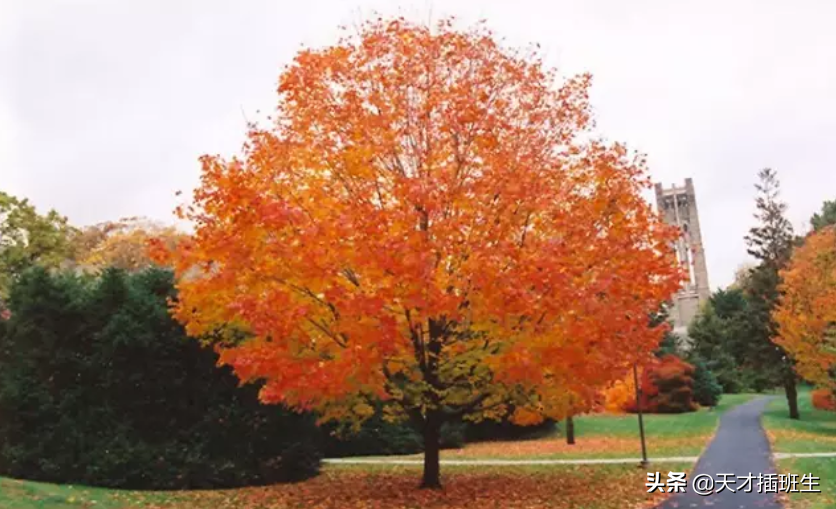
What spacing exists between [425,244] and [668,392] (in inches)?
1500

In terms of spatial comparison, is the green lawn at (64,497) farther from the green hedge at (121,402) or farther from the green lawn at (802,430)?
the green lawn at (802,430)

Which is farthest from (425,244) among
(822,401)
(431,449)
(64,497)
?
(822,401)

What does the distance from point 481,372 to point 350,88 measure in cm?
587

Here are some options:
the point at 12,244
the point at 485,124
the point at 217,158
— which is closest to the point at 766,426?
the point at 485,124

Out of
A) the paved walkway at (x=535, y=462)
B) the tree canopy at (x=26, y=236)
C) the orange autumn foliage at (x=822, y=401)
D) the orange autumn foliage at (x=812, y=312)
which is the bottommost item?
the paved walkway at (x=535, y=462)

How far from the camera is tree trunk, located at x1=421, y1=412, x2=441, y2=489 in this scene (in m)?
15.0

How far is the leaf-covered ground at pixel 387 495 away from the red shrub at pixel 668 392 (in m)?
28.7

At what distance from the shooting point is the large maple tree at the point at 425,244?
11.6 m

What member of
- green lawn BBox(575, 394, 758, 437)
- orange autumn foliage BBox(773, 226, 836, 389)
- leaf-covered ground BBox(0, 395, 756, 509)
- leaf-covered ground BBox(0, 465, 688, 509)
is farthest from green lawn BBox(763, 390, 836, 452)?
leaf-covered ground BBox(0, 465, 688, 509)

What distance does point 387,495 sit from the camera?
1481 centimetres

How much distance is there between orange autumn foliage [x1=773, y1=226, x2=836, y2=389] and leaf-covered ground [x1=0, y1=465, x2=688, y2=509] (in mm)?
19655

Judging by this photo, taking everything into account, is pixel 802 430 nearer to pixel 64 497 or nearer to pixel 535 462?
pixel 535 462

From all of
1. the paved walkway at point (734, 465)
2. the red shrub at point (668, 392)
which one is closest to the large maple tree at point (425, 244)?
the paved walkway at point (734, 465)

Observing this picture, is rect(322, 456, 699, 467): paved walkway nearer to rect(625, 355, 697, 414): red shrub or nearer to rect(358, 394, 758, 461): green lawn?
rect(358, 394, 758, 461): green lawn
